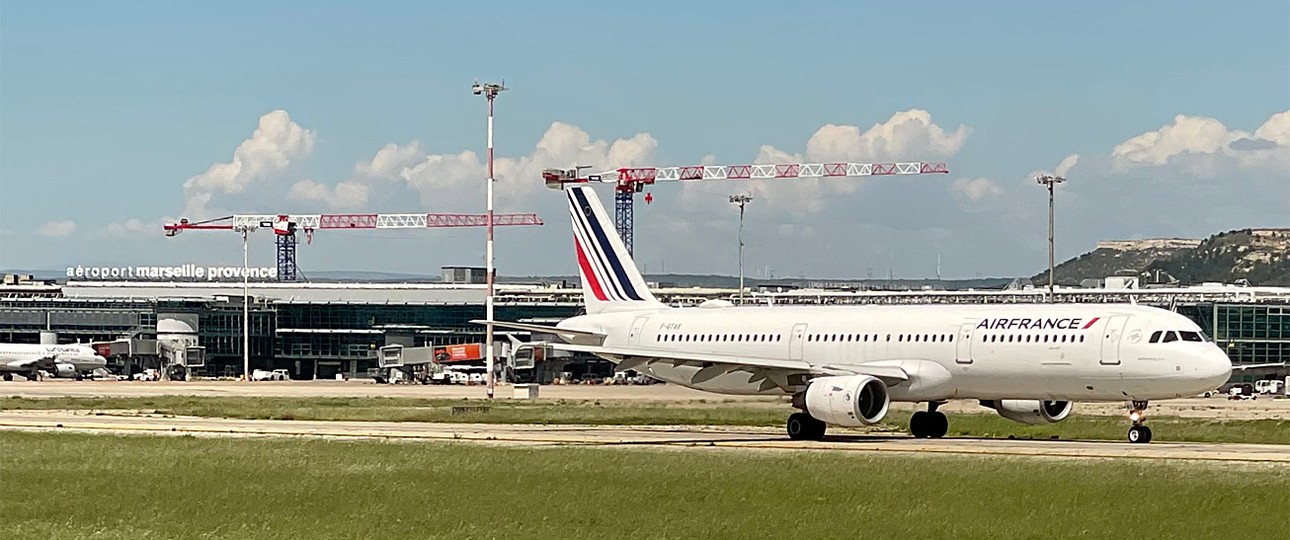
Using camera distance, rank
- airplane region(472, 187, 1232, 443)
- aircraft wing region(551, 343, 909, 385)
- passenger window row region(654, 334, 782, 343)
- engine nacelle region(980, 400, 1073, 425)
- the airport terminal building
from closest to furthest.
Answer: airplane region(472, 187, 1232, 443) → aircraft wing region(551, 343, 909, 385) → engine nacelle region(980, 400, 1073, 425) → passenger window row region(654, 334, 782, 343) → the airport terminal building

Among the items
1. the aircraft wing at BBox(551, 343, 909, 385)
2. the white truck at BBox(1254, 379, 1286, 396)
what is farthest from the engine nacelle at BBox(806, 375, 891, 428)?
the white truck at BBox(1254, 379, 1286, 396)

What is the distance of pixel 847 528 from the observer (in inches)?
977

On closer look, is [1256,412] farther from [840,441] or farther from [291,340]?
[291,340]

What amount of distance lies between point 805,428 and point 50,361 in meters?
110

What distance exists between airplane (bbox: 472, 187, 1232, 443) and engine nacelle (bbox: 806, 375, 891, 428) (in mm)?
37

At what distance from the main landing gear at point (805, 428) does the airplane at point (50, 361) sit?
108m

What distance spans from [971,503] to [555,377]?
113 meters

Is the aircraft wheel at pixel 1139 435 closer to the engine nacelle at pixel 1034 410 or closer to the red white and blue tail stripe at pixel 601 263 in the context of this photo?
the engine nacelle at pixel 1034 410

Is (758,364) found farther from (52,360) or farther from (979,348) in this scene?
(52,360)

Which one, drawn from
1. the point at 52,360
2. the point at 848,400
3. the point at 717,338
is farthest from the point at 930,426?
the point at 52,360

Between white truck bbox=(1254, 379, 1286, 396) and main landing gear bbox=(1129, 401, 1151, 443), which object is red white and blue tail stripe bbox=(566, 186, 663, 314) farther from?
white truck bbox=(1254, 379, 1286, 396)

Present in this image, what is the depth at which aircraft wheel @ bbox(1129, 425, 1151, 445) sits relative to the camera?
4347 centimetres

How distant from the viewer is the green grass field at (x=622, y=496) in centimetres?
2494

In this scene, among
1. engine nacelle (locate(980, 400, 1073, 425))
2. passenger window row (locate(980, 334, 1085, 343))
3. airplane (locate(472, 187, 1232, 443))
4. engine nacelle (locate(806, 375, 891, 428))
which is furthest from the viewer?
engine nacelle (locate(980, 400, 1073, 425))
